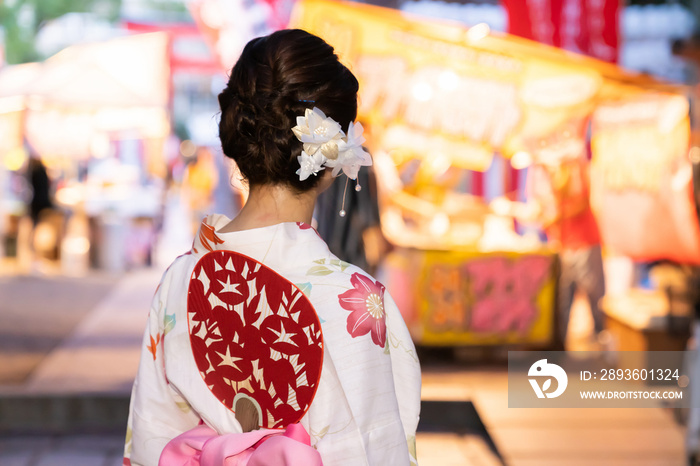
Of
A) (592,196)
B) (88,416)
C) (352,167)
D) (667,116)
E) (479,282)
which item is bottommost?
(88,416)

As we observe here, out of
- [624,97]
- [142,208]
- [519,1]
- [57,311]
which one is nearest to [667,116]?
[624,97]

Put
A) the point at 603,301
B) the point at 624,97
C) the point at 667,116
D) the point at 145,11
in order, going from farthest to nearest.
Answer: the point at 145,11 < the point at 603,301 < the point at 624,97 < the point at 667,116

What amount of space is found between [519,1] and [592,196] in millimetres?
1556

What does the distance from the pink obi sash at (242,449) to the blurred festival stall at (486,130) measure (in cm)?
375

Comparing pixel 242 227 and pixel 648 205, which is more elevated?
pixel 242 227

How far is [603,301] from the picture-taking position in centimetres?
544

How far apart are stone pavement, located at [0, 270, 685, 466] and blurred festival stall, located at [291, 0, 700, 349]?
65 cm

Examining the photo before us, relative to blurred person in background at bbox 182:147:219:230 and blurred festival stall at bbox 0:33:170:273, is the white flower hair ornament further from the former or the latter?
blurred person in background at bbox 182:147:219:230

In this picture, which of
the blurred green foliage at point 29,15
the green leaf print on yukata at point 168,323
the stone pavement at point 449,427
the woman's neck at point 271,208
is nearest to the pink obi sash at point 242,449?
A: the green leaf print on yukata at point 168,323

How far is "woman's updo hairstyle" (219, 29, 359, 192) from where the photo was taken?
46.8 inches

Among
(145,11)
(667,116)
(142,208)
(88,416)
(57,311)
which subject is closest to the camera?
(88,416)

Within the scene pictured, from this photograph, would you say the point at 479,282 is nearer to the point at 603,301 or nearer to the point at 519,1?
the point at 603,301

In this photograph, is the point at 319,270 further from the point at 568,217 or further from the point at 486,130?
the point at 568,217

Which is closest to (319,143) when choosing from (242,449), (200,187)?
(242,449)
